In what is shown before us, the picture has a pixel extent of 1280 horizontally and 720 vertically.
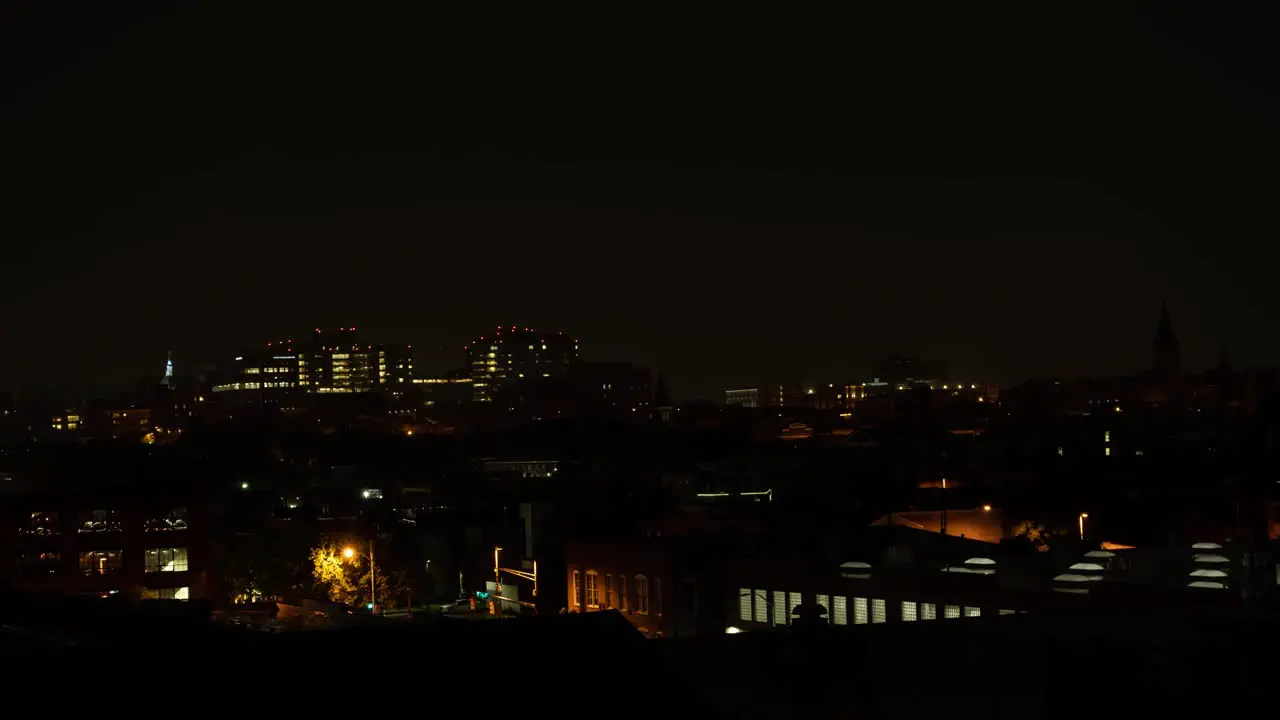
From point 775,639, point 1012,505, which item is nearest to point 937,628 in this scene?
point 775,639

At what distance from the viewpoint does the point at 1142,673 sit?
11359mm

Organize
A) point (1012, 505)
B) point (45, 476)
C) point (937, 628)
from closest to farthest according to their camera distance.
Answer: point (937, 628) → point (1012, 505) → point (45, 476)

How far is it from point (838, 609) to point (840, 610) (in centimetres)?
7

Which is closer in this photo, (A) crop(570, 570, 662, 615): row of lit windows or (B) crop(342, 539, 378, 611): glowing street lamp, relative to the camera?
(A) crop(570, 570, 662, 615): row of lit windows

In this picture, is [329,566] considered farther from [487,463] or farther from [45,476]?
[487,463]

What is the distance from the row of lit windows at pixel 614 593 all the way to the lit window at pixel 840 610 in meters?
6.32

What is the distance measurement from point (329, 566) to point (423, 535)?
16224 millimetres

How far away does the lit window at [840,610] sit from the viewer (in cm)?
3144

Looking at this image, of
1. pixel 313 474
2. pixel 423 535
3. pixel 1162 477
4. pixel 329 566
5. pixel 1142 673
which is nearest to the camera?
pixel 1142 673

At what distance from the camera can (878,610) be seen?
101 feet

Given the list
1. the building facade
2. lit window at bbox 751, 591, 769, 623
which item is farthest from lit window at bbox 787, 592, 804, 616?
the building facade

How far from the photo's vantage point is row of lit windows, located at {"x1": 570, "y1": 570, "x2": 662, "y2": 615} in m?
37.8

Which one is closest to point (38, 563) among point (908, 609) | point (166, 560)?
point (166, 560)

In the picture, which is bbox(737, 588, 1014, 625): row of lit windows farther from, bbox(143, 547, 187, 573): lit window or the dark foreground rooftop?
bbox(143, 547, 187, 573): lit window
